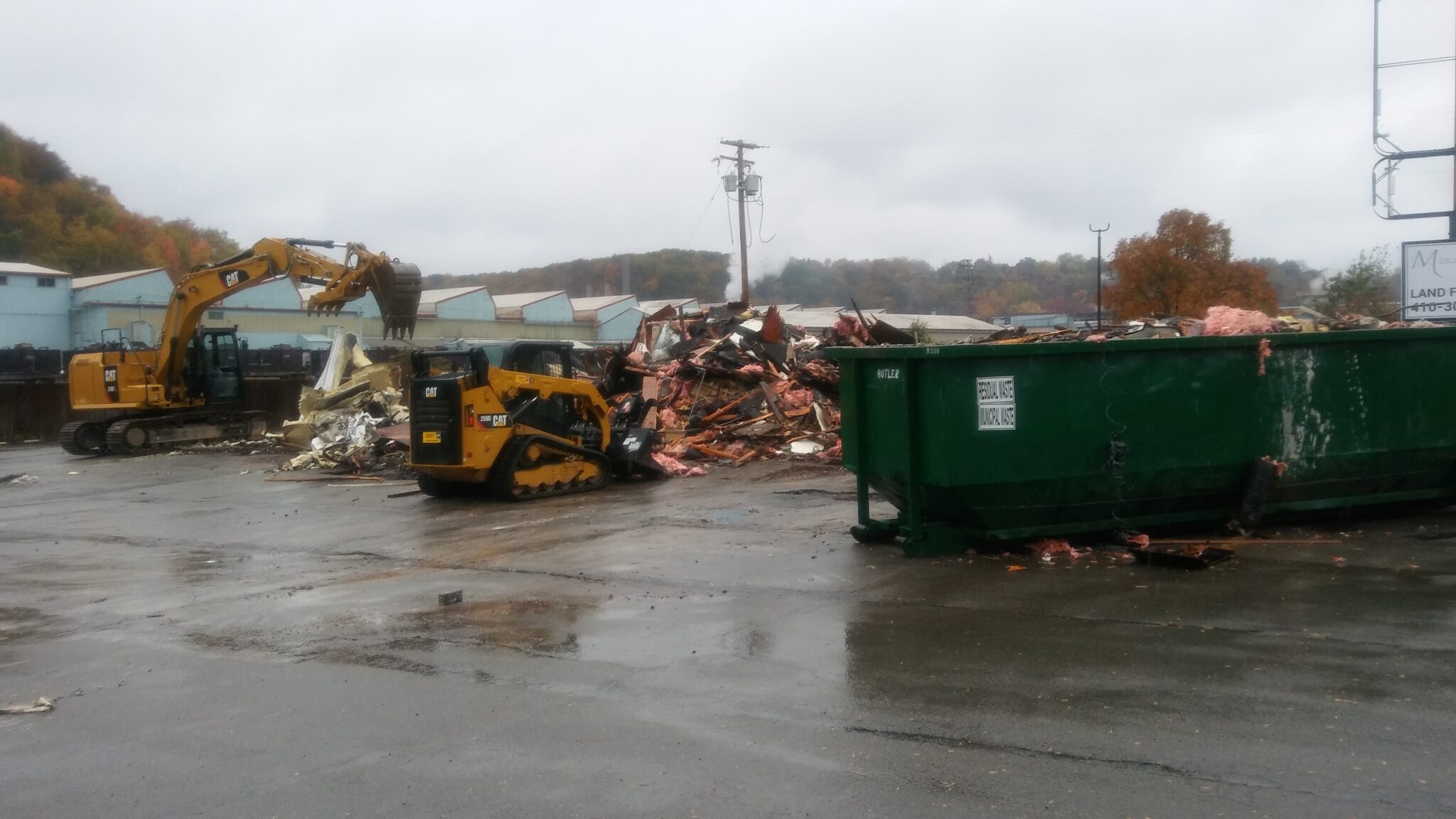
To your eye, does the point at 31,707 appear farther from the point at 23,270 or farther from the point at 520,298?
the point at 520,298

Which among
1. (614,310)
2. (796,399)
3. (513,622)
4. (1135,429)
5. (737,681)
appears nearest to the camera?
(737,681)

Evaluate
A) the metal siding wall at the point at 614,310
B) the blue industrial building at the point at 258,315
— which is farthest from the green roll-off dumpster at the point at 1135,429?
the metal siding wall at the point at 614,310

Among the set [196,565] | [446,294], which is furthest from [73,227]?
[196,565]

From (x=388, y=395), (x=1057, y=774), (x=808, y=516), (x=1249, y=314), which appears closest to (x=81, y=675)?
(x=1057, y=774)

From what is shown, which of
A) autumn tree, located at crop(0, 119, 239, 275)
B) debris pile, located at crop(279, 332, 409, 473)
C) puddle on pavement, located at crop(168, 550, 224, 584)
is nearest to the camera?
puddle on pavement, located at crop(168, 550, 224, 584)

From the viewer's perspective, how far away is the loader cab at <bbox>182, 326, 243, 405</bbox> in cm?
2633

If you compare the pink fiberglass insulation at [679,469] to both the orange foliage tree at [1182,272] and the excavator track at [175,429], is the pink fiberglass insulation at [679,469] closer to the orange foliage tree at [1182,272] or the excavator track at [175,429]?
the excavator track at [175,429]

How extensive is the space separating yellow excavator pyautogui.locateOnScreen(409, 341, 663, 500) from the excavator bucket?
16.3ft

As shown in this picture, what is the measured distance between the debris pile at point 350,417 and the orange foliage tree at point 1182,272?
34.8m

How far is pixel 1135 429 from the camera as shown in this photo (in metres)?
9.69

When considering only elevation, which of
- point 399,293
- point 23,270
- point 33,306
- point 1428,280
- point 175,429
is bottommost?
point 175,429

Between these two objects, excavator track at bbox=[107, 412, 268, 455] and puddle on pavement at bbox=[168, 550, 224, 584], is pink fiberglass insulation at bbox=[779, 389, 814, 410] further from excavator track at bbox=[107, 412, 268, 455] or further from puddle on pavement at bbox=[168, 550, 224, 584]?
excavator track at bbox=[107, 412, 268, 455]

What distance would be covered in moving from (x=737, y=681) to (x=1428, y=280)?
1625cm

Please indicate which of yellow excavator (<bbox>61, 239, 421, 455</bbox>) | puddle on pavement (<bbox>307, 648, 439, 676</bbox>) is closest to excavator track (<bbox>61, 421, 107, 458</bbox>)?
yellow excavator (<bbox>61, 239, 421, 455</bbox>)
